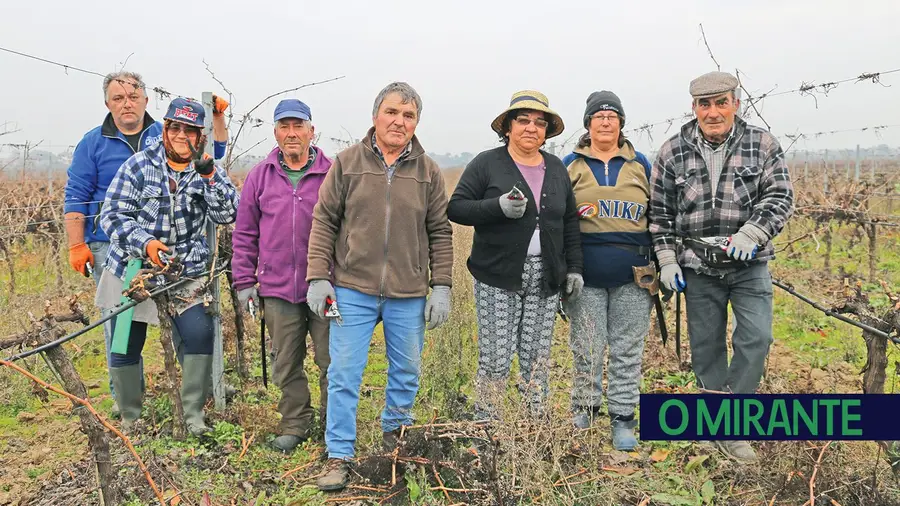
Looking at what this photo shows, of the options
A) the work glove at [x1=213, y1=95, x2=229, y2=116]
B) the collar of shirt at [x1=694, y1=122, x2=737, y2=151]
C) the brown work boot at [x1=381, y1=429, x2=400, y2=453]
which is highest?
the work glove at [x1=213, y1=95, x2=229, y2=116]

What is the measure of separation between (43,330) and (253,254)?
3.61 ft

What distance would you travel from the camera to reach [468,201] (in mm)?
3195

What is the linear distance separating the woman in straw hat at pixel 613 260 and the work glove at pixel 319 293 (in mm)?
1315

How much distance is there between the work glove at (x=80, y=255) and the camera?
12.4 ft

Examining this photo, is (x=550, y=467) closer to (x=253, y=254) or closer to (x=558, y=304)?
(x=558, y=304)

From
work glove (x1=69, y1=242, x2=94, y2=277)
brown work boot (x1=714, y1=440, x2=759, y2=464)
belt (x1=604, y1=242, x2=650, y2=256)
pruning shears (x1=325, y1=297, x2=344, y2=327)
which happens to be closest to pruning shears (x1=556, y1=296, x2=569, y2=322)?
belt (x1=604, y1=242, x2=650, y2=256)

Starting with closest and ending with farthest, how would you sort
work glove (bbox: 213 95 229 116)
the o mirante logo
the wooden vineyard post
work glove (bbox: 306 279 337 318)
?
1. the o mirante logo
2. work glove (bbox: 306 279 337 318)
3. the wooden vineyard post
4. work glove (bbox: 213 95 229 116)

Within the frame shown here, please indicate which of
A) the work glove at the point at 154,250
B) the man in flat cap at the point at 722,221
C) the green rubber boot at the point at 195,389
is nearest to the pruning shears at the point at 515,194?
the man in flat cap at the point at 722,221

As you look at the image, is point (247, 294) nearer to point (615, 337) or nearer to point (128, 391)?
point (128, 391)

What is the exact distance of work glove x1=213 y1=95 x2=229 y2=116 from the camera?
383cm

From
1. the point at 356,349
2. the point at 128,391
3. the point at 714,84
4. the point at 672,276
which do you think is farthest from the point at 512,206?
the point at 128,391

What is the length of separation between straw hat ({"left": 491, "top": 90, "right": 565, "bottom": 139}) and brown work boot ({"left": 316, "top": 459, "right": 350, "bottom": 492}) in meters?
1.89

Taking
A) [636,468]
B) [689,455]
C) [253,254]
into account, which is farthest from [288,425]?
[689,455]

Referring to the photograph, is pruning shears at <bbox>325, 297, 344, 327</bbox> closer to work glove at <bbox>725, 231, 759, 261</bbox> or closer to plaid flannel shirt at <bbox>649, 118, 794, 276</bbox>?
plaid flannel shirt at <bbox>649, 118, 794, 276</bbox>
